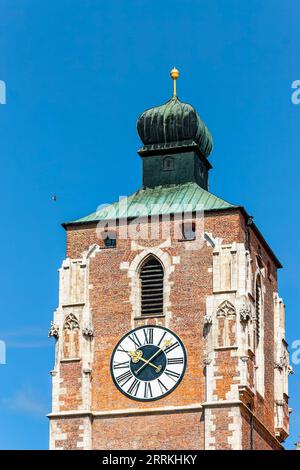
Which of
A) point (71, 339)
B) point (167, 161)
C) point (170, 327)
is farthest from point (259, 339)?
point (167, 161)

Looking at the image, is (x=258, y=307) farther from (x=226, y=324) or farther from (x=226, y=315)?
(x=226, y=324)

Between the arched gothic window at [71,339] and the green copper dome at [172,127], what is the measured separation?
6.80m

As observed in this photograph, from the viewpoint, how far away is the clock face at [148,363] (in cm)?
A: 6284

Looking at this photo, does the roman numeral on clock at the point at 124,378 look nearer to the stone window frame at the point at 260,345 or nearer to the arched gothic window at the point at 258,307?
the stone window frame at the point at 260,345

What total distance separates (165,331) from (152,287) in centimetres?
158
